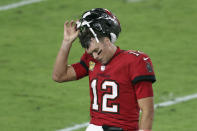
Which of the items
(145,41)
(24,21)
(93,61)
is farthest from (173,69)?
(93,61)

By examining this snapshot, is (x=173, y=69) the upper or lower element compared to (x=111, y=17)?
lower

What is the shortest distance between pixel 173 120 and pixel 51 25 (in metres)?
4.75

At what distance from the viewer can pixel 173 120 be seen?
30.9 feet

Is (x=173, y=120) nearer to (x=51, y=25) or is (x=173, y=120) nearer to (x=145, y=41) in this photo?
(x=145, y=41)

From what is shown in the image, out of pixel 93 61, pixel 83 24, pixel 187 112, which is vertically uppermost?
pixel 83 24

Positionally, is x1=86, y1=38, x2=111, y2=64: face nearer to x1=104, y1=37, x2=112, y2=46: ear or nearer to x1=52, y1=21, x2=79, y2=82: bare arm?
x1=104, y1=37, x2=112, y2=46: ear

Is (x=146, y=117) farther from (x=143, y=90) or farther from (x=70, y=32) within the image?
(x=70, y=32)

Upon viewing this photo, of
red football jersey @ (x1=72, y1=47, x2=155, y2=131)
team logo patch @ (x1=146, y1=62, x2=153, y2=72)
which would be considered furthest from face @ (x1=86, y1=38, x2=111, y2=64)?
team logo patch @ (x1=146, y1=62, x2=153, y2=72)

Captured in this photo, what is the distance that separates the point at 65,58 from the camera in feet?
20.4

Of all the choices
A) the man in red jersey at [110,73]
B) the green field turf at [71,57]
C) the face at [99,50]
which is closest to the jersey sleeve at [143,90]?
the man in red jersey at [110,73]

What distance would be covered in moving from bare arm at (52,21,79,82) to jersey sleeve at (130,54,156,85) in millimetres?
610

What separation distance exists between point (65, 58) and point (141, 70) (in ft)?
2.86

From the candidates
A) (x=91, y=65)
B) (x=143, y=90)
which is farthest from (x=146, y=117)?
(x=91, y=65)

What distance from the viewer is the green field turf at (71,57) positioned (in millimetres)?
9539
